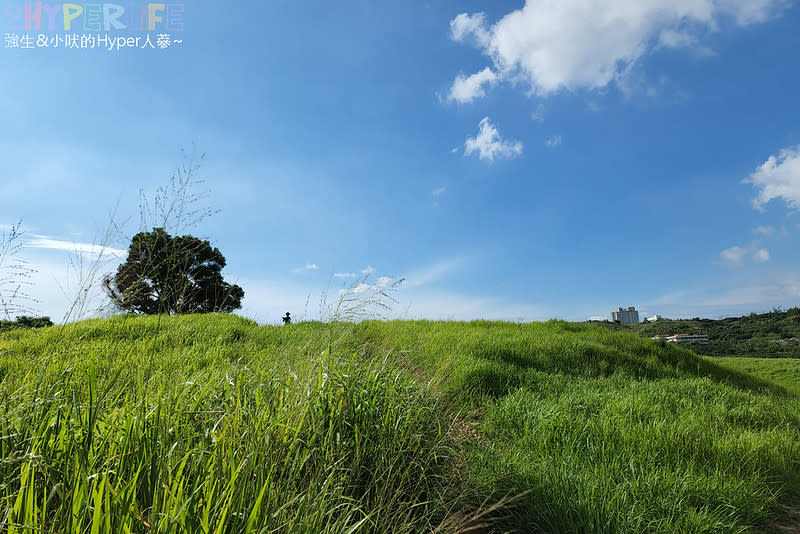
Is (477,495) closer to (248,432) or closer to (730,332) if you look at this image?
(248,432)

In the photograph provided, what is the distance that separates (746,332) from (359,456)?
46371 millimetres

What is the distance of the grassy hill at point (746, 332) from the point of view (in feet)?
98.7

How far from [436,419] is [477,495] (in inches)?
32.8

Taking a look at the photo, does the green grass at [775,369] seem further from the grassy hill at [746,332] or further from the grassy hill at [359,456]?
the grassy hill at [359,456]

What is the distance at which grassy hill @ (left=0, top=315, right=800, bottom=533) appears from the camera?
6.33ft

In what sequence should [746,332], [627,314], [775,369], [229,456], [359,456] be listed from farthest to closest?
[627,314]
[746,332]
[775,369]
[359,456]
[229,456]

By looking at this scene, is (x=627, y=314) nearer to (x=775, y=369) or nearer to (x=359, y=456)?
(x=775, y=369)

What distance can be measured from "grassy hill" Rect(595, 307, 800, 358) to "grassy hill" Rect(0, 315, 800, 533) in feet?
95.9

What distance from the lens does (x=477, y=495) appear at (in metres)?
2.76

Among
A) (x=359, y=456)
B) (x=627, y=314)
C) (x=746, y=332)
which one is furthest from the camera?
(x=627, y=314)

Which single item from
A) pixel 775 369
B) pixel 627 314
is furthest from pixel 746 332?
pixel 775 369

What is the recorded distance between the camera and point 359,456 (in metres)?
2.69

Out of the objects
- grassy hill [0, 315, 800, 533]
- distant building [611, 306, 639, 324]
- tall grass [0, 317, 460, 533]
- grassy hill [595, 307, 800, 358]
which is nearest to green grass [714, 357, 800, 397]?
→ grassy hill [595, 307, 800, 358]

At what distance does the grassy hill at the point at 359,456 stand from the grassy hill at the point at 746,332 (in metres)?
29.2
